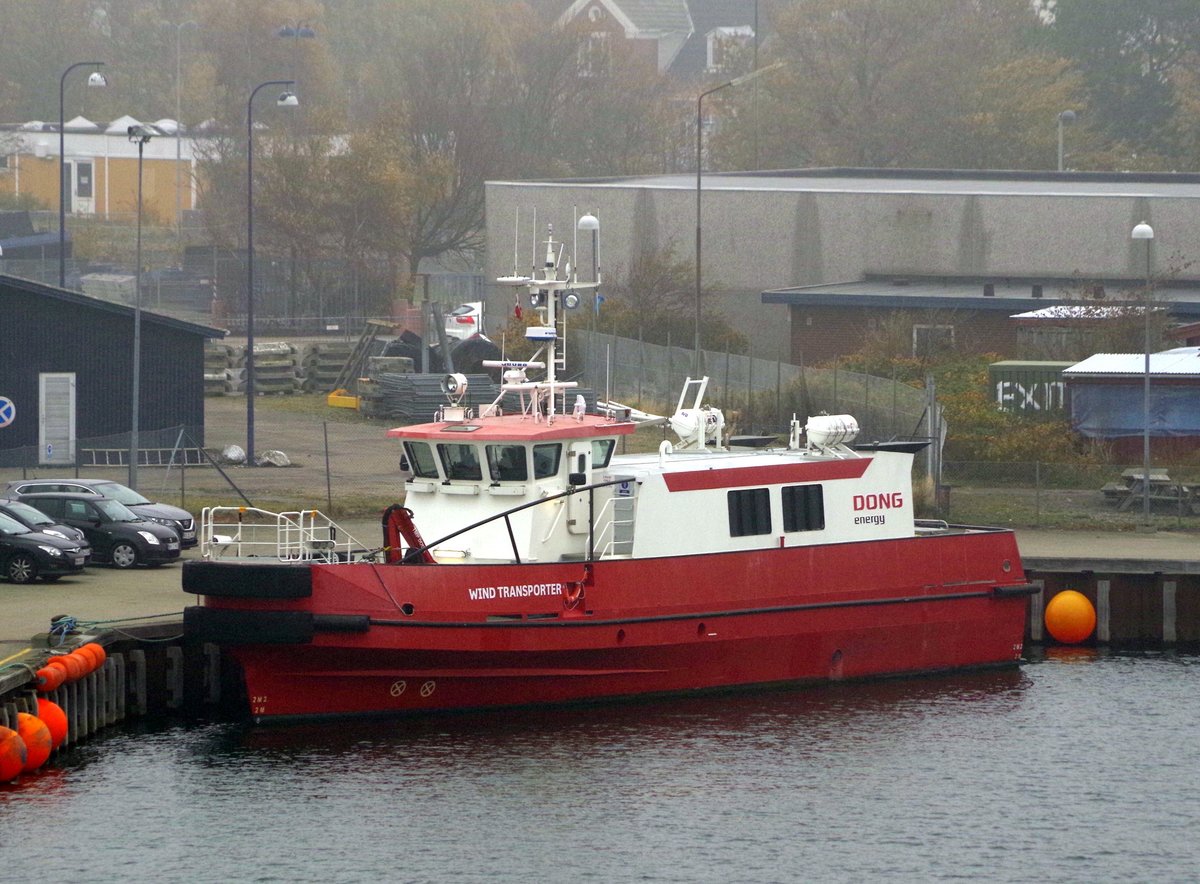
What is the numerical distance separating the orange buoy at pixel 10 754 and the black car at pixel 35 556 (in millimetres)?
8697

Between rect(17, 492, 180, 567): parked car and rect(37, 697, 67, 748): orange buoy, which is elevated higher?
rect(17, 492, 180, 567): parked car

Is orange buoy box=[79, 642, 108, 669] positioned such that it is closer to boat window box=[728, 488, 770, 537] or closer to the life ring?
the life ring

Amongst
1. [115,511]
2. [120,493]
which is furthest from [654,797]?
[120,493]

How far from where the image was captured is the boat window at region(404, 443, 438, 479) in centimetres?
2862

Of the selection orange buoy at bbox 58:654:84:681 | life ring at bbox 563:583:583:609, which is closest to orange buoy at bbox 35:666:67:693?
orange buoy at bbox 58:654:84:681

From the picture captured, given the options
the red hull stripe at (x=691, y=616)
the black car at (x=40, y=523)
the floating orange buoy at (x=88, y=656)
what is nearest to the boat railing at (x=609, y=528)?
the red hull stripe at (x=691, y=616)

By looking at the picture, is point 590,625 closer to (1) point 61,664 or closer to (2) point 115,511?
(1) point 61,664

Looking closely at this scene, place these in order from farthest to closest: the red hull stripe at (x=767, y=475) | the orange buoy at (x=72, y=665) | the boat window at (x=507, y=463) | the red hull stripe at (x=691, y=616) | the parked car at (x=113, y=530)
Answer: the parked car at (x=113, y=530), the red hull stripe at (x=767, y=475), the boat window at (x=507, y=463), the red hull stripe at (x=691, y=616), the orange buoy at (x=72, y=665)

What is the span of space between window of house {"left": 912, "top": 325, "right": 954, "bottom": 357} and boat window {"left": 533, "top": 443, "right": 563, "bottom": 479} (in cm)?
2969

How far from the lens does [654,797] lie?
24.7 meters

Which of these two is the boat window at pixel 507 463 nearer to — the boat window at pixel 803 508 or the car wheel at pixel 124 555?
the boat window at pixel 803 508

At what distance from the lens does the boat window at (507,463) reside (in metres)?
28.1

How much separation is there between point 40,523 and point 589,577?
439 inches

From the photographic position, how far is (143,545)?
115ft
